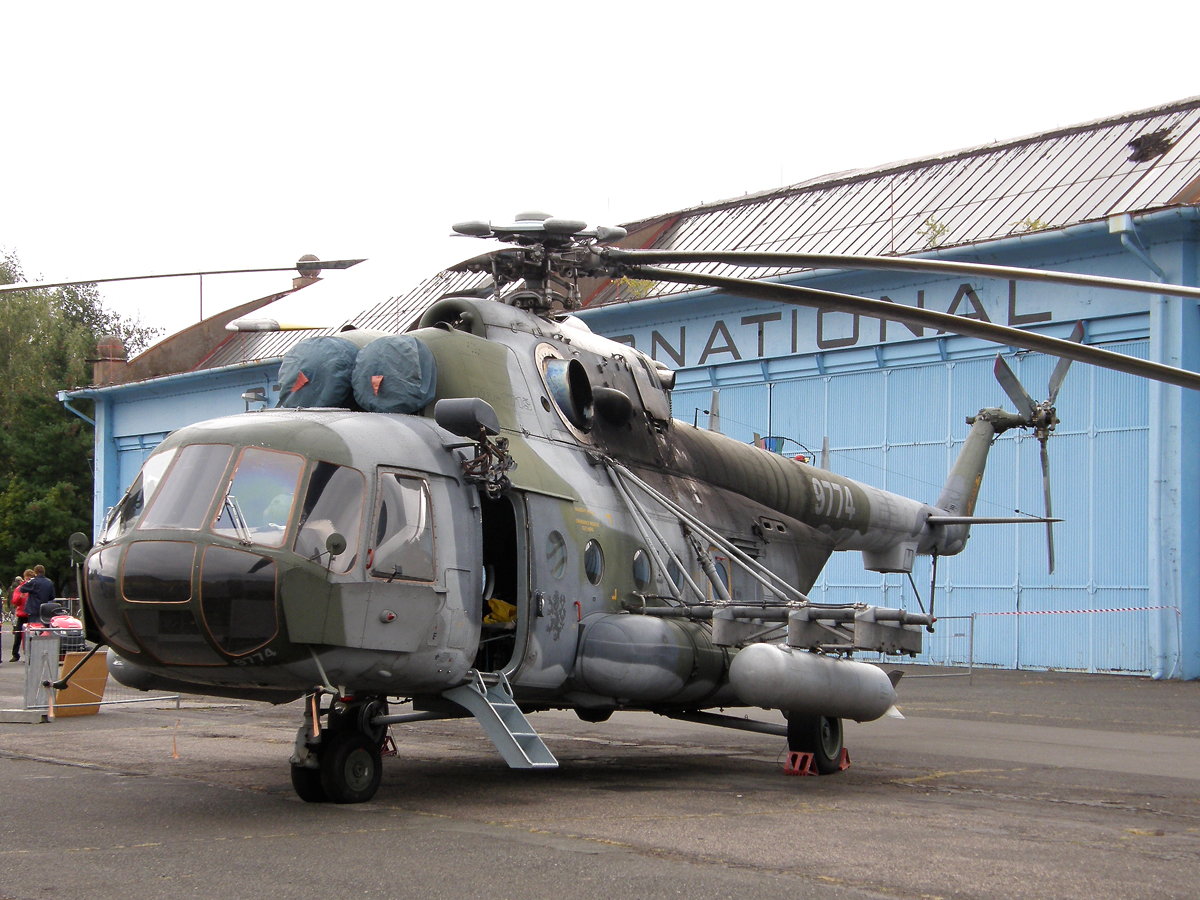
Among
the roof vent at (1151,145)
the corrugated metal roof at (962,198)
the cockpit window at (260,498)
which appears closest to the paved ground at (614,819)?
the cockpit window at (260,498)

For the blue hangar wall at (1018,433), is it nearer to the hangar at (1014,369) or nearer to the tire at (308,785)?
the hangar at (1014,369)

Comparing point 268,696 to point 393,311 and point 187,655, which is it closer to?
point 187,655

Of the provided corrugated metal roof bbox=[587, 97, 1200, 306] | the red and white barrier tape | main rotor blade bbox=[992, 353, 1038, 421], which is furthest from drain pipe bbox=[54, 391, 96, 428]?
main rotor blade bbox=[992, 353, 1038, 421]

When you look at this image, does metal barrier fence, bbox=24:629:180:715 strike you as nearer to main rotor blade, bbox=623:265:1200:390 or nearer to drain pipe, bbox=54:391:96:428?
main rotor blade, bbox=623:265:1200:390

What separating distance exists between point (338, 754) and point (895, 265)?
5343 mm

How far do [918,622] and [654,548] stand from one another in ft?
7.82

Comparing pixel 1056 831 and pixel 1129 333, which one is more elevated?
pixel 1129 333

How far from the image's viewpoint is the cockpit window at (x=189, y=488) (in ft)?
25.9

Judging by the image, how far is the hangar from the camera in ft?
71.1

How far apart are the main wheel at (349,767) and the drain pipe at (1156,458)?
1696 cm

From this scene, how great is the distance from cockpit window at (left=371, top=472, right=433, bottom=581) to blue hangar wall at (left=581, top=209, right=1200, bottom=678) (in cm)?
1619

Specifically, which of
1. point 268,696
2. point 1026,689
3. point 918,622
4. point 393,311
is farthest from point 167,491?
point 393,311

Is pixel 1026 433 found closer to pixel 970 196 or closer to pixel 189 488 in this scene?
pixel 970 196

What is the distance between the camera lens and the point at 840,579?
26578 millimetres
